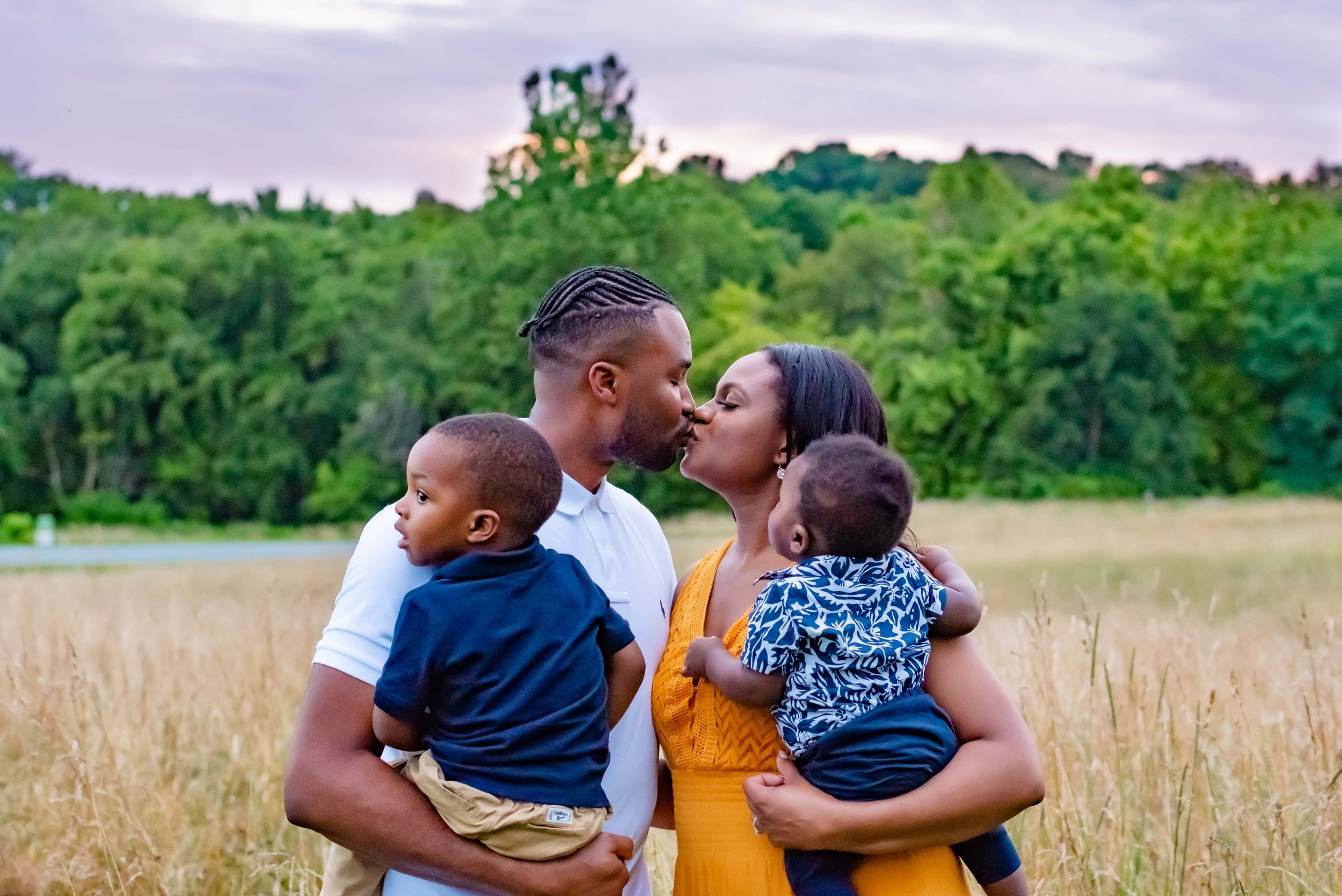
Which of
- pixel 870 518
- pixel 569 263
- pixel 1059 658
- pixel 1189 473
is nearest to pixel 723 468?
pixel 870 518

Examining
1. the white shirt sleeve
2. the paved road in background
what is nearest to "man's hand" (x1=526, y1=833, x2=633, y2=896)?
the white shirt sleeve

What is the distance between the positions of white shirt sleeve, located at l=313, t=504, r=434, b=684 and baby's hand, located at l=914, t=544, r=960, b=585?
102 centimetres

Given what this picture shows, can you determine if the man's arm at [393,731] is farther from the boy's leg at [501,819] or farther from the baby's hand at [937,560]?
the baby's hand at [937,560]

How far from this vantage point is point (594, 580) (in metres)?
2.62

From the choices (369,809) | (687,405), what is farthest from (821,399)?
(369,809)

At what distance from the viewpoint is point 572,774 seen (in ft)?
7.32

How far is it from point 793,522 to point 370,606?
83 cm

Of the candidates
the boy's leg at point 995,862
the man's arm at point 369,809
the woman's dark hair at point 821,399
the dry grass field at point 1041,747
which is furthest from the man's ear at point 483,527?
the dry grass field at point 1041,747

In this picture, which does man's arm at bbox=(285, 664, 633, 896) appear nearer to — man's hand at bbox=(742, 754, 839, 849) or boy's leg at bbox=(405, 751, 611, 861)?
boy's leg at bbox=(405, 751, 611, 861)

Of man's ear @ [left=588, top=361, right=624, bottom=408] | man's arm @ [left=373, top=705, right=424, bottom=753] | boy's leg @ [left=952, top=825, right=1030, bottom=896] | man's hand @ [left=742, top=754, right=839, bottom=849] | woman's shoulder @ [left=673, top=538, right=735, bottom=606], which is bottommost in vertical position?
boy's leg @ [left=952, top=825, right=1030, bottom=896]

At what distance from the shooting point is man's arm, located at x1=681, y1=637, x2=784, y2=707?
236 centimetres

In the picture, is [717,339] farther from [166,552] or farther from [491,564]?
[491,564]

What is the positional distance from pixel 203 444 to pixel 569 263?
19.3 meters

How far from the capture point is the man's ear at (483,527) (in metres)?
2.24
